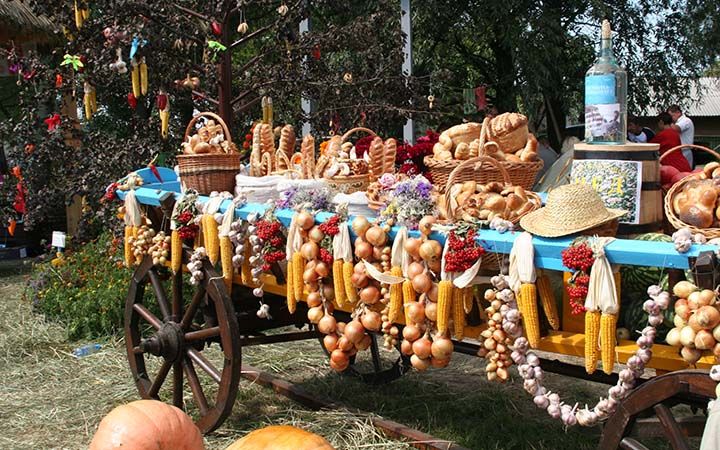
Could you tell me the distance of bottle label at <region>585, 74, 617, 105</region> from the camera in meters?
2.95

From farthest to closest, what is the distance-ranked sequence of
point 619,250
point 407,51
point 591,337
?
point 407,51 → point 591,337 → point 619,250

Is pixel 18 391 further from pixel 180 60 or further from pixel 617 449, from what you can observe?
pixel 617 449

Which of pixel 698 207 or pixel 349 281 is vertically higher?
pixel 698 207

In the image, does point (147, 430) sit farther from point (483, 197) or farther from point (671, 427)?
point (671, 427)

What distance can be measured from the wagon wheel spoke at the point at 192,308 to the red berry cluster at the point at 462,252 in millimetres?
1620

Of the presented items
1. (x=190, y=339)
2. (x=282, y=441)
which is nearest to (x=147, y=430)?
(x=282, y=441)

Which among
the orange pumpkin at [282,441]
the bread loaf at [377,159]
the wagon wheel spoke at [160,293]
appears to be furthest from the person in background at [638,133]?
the orange pumpkin at [282,441]

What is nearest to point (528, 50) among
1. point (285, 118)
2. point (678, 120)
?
point (678, 120)

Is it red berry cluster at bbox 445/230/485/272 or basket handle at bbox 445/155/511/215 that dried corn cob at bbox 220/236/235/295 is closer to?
basket handle at bbox 445/155/511/215

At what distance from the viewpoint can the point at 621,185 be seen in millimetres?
2828

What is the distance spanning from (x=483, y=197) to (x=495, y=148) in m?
0.46

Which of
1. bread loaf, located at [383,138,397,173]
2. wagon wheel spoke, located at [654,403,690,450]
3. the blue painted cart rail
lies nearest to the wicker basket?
bread loaf, located at [383,138,397,173]

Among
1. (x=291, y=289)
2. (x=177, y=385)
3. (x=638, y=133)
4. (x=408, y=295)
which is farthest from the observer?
(x=638, y=133)

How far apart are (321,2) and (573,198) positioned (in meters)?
4.25
